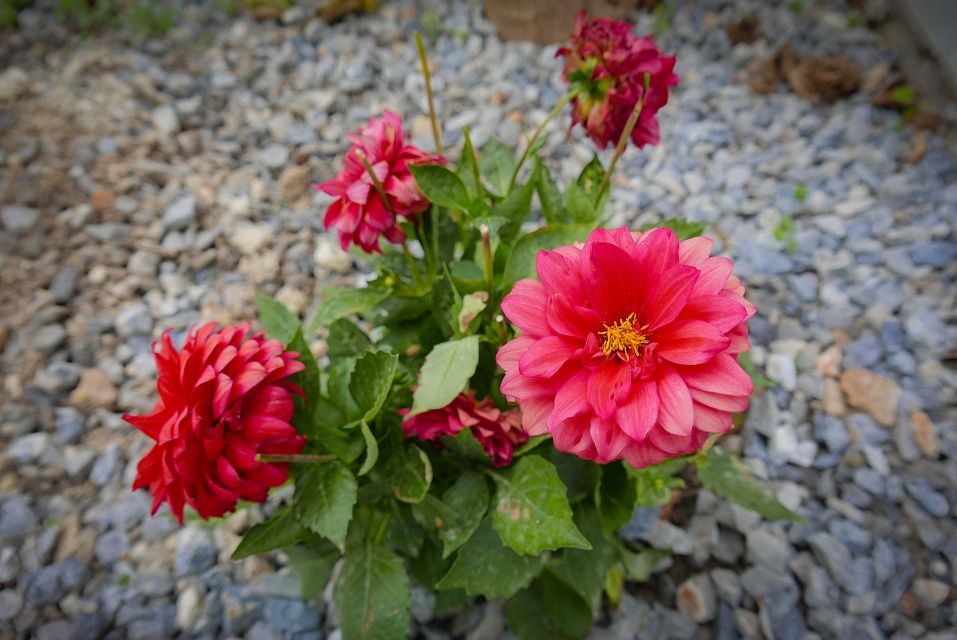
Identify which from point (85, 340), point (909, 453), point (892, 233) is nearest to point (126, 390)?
point (85, 340)

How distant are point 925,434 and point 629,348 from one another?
1121mm

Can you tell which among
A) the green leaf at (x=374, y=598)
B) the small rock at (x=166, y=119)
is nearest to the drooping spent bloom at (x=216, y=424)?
the green leaf at (x=374, y=598)

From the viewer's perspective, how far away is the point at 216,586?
1.38 meters

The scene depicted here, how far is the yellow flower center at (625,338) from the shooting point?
72 cm

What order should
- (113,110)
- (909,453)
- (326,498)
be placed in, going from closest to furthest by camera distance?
(326,498)
(909,453)
(113,110)

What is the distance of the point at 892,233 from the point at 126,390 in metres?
2.11

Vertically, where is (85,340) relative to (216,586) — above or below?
above

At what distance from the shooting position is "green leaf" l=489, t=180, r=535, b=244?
1.07 m

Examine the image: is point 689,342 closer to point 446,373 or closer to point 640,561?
point 446,373

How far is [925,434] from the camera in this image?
4.72 ft

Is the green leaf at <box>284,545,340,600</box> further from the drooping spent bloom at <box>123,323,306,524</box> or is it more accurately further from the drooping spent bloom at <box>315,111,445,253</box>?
the drooping spent bloom at <box>315,111,445,253</box>

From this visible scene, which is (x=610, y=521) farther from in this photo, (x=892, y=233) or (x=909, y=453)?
(x=892, y=233)

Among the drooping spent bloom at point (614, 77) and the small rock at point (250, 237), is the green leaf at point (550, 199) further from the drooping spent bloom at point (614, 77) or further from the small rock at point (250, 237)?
the small rock at point (250, 237)

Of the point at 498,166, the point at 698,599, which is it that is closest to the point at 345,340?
the point at 498,166
